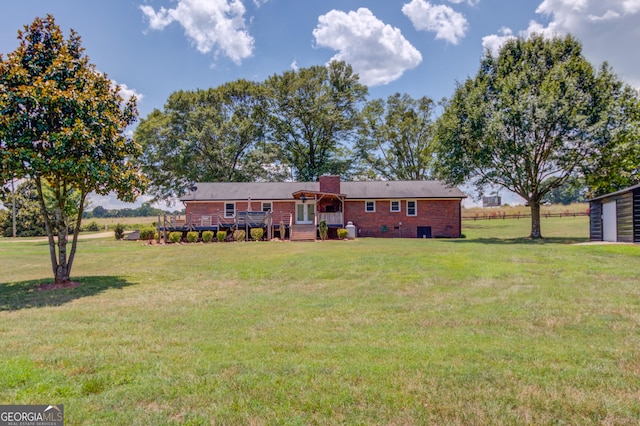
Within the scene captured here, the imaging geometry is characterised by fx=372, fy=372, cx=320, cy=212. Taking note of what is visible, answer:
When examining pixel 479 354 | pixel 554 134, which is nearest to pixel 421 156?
pixel 554 134

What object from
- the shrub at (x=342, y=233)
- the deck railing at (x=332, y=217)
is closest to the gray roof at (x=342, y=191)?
the deck railing at (x=332, y=217)

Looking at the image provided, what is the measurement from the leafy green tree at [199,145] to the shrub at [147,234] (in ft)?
48.0

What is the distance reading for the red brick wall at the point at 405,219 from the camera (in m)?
29.5

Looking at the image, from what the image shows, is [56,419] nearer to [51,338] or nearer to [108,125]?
[51,338]

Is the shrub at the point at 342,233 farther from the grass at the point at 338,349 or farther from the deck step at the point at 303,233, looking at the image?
the grass at the point at 338,349

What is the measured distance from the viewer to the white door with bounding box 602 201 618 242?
2091cm

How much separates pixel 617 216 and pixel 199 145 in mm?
36664

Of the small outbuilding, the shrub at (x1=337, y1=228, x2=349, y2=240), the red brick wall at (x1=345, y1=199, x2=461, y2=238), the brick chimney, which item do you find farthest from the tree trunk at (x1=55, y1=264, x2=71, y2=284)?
the small outbuilding

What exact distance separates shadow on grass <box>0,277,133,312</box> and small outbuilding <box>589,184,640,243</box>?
2304 cm

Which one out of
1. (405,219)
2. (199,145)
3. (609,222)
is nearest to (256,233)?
(405,219)

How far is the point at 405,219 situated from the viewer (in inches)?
1173

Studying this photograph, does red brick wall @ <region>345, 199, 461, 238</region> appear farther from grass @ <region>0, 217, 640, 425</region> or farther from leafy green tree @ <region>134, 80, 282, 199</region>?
grass @ <region>0, 217, 640, 425</region>

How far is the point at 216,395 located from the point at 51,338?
13.0 feet

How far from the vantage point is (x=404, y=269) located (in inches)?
488
